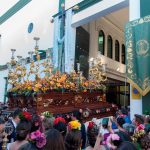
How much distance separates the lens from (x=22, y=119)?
364cm

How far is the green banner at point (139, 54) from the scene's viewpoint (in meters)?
6.53

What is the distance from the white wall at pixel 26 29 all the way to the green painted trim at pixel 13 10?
0.94ft

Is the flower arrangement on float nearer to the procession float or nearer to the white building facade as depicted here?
the procession float

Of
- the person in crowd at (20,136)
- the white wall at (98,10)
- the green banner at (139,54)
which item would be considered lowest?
the person in crowd at (20,136)

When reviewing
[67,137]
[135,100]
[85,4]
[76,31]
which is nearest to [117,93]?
[76,31]

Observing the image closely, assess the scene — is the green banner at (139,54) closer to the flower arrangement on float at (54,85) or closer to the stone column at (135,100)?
the stone column at (135,100)

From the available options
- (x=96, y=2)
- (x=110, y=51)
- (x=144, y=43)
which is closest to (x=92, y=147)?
(x=144, y=43)

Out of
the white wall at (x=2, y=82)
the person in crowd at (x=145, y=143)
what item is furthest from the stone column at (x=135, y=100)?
the white wall at (x=2, y=82)

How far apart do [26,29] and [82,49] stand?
207 inches

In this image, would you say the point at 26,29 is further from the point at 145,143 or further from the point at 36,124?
the point at 145,143

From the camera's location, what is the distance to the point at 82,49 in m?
12.4

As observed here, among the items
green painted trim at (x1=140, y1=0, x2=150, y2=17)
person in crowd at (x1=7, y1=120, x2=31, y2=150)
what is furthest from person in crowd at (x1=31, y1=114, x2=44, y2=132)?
green painted trim at (x1=140, y1=0, x2=150, y2=17)

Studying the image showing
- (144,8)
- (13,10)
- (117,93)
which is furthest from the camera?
(13,10)

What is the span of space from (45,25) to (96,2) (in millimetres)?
4732
